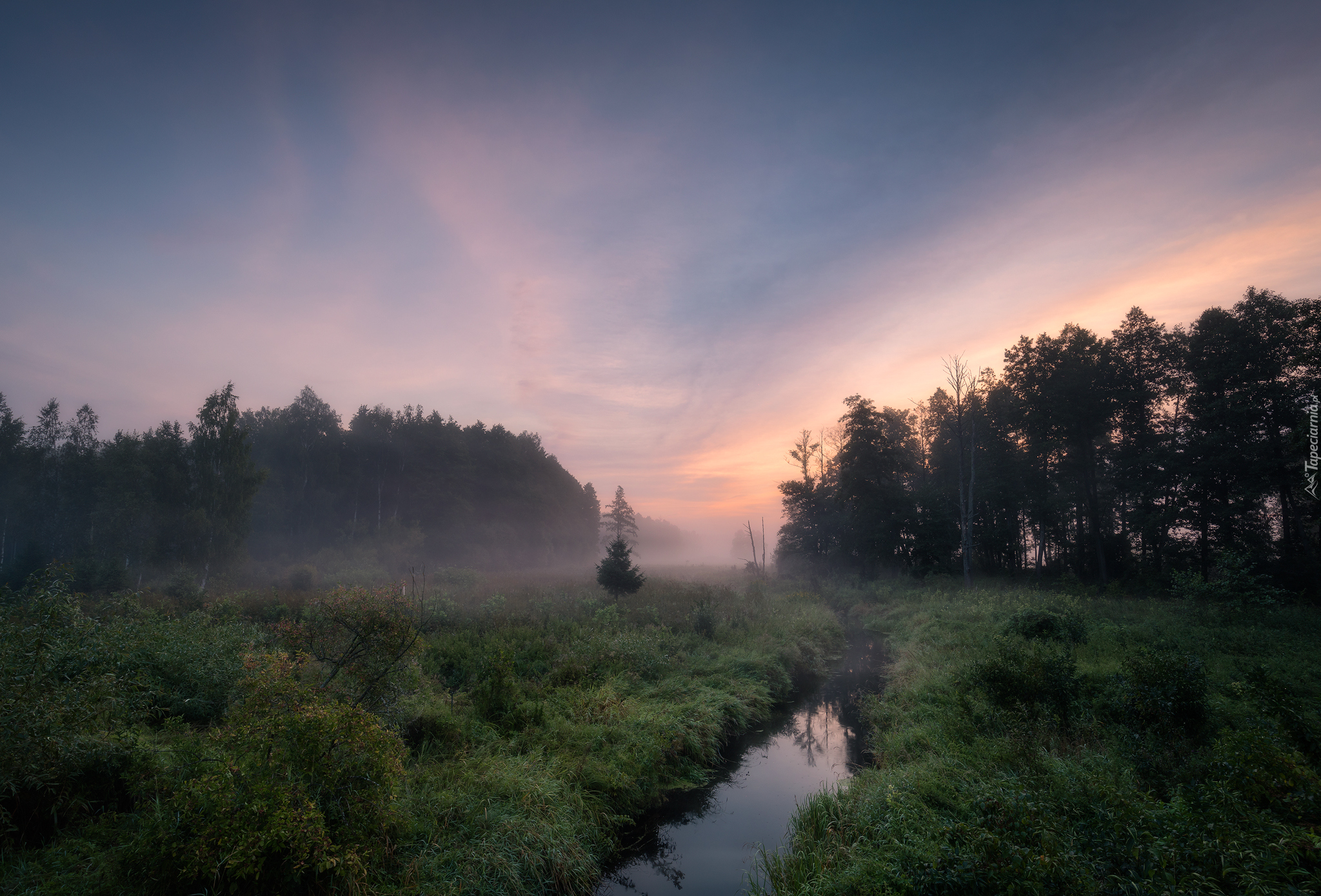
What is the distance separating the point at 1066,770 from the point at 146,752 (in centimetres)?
1282

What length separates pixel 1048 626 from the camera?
52.5 feet

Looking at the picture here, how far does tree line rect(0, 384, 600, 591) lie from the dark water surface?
2834 centimetres

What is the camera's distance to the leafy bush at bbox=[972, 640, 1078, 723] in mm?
10320

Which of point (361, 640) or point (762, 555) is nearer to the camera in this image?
point (361, 640)

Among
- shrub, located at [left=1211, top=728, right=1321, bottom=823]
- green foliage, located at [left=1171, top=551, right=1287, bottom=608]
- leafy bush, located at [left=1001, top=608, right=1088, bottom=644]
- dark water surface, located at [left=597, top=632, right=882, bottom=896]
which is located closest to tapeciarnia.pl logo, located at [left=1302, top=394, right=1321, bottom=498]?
green foliage, located at [left=1171, top=551, right=1287, bottom=608]

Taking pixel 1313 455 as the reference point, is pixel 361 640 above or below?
below

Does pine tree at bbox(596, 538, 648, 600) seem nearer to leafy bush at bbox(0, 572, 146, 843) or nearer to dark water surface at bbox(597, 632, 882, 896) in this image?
dark water surface at bbox(597, 632, 882, 896)

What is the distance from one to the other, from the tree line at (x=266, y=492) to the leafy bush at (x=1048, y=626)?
3642 cm

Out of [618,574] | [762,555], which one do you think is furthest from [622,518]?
[618,574]

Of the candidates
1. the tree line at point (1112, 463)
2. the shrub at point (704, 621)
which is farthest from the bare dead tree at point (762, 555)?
the shrub at point (704, 621)

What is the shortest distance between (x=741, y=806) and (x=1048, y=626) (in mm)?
12555

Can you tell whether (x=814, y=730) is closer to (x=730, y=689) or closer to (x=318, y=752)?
(x=730, y=689)

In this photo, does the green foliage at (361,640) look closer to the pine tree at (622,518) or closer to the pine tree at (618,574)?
the pine tree at (618,574)

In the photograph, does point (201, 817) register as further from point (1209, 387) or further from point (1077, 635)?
point (1209, 387)
